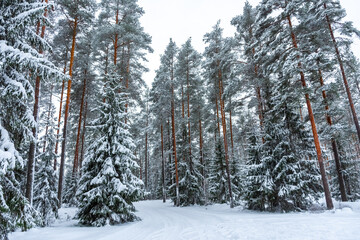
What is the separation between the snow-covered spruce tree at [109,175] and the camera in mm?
9516

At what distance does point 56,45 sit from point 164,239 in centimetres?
1531

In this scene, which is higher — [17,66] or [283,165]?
[17,66]

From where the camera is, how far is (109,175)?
9.99 meters

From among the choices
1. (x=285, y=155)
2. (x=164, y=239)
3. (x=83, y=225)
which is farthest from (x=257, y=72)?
(x=83, y=225)

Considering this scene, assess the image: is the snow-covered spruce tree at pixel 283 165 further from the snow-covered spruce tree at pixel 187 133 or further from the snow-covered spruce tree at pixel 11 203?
the snow-covered spruce tree at pixel 11 203

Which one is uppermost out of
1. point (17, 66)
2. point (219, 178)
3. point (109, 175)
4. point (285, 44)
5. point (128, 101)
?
point (285, 44)

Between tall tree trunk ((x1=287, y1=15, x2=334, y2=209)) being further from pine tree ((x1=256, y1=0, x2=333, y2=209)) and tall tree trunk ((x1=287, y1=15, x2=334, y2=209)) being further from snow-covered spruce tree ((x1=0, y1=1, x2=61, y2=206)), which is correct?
snow-covered spruce tree ((x1=0, y1=1, x2=61, y2=206))

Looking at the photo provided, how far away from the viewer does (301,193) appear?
36.5 ft

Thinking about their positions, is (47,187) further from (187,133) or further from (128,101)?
(187,133)

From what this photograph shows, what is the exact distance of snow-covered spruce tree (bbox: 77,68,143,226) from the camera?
9516 millimetres

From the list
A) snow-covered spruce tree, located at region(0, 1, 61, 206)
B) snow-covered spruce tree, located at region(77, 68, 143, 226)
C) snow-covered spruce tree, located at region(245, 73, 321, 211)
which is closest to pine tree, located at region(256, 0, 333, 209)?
snow-covered spruce tree, located at region(245, 73, 321, 211)

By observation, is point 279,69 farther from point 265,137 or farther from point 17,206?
point 17,206

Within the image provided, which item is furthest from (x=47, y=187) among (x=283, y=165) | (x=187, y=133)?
(x=187, y=133)

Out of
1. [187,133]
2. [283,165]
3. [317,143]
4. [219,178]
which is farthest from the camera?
[187,133]
